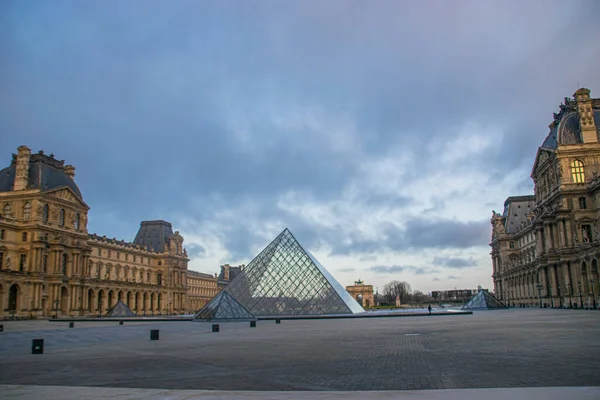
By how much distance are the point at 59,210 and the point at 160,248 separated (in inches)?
1331

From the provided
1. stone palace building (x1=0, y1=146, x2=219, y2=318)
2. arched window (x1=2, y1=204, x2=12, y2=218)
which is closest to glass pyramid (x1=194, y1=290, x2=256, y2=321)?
stone palace building (x1=0, y1=146, x2=219, y2=318)

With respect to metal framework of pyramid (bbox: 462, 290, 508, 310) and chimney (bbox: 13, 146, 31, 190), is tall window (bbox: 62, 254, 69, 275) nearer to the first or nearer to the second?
chimney (bbox: 13, 146, 31, 190)

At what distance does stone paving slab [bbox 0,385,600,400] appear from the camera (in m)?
5.67

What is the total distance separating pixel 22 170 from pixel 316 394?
62.1 meters

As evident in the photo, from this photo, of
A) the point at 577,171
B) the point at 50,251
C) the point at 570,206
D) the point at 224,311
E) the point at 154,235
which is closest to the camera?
the point at 224,311

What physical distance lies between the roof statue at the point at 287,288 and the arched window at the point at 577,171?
87.8 ft

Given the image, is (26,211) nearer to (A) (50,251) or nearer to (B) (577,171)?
(A) (50,251)

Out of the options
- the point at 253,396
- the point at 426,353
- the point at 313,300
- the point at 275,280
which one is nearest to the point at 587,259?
the point at 313,300

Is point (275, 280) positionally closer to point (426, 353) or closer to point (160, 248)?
→ point (426, 353)

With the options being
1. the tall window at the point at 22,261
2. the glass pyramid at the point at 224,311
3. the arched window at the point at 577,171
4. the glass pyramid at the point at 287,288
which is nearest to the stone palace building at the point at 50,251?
the tall window at the point at 22,261

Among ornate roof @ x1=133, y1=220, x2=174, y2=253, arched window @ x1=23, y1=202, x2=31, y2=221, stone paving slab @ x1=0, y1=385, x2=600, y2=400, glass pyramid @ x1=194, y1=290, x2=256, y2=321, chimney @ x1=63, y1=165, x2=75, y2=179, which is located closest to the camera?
stone paving slab @ x1=0, y1=385, x2=600, y2=400

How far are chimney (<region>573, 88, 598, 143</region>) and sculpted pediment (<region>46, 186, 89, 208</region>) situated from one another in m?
60.5

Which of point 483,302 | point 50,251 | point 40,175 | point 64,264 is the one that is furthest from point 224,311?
point 40,175

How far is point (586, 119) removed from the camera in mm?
49688
